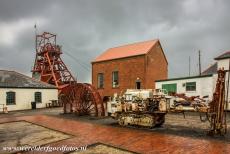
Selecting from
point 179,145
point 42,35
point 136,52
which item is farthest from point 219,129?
point 42,35

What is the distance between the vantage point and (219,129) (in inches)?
465

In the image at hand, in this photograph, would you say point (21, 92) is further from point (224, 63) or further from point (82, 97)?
point (224, 63)

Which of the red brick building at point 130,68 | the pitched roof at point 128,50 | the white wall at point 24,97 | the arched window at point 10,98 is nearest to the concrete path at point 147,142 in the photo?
the white wall at point 24,97

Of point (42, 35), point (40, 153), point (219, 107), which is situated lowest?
point (40, 153)

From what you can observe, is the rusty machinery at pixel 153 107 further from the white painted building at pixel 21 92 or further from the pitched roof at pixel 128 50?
the pitched roof at pixel 128 50

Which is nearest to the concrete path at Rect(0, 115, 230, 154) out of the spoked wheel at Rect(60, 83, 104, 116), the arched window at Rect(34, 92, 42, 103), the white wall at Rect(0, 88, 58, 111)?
the spoked wheel at Rect(60, 83, 104, 116)

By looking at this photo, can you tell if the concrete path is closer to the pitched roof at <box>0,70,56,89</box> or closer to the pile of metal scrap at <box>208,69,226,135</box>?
the pile of metal scrap at <box>208,69,226,135</box>

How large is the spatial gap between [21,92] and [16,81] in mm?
1900

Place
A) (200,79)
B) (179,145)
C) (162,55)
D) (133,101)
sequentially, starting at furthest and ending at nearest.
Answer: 1. (162,55)
2. (200,79)
3. (133,101)
4. (179,145)

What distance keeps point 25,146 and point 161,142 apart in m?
6.21

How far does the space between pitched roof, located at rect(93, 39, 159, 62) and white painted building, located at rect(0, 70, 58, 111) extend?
10.7 meters

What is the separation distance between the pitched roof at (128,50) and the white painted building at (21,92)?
10.7m

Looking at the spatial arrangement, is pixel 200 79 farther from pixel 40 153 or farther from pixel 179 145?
pixel 40 153

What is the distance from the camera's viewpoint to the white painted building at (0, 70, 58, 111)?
28.9m
